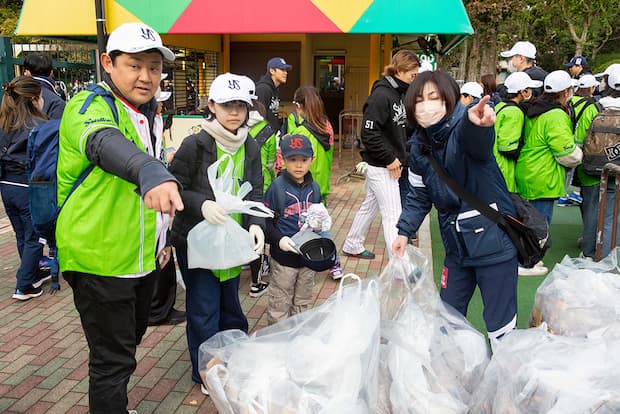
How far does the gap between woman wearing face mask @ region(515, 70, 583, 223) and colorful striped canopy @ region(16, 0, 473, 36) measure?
3121 millimetres

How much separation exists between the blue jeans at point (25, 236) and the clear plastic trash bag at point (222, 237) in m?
2.42

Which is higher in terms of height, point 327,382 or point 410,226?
point 410,226

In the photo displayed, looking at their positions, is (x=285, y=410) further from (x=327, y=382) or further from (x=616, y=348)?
(x=616, y=348)

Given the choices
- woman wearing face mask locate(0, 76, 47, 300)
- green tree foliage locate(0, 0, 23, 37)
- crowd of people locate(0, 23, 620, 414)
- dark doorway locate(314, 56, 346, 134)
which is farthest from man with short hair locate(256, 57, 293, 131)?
green tree foliage locate(0, 0, 23, 37)

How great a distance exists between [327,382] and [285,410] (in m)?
0.21

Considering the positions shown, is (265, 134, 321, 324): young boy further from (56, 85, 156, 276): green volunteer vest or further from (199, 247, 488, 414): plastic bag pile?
(56, 85, 156, 276): green volunteer vest

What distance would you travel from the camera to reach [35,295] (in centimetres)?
483

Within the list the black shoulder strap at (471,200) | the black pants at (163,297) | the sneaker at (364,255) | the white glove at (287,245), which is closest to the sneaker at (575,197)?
the sneaker at (364,255)

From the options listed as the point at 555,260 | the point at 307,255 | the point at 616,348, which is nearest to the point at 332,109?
the point at 555,260

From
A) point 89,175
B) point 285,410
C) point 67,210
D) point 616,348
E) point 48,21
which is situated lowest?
point 285,410

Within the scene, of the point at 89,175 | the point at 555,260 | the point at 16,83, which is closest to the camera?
the point at 89,175

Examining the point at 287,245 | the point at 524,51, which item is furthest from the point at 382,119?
the point at 524,51

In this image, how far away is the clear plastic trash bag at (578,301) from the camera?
3.16 metres

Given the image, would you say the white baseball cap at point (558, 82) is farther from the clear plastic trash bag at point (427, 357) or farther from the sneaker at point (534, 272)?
the clear plastic trash bag at point (427, 357)
